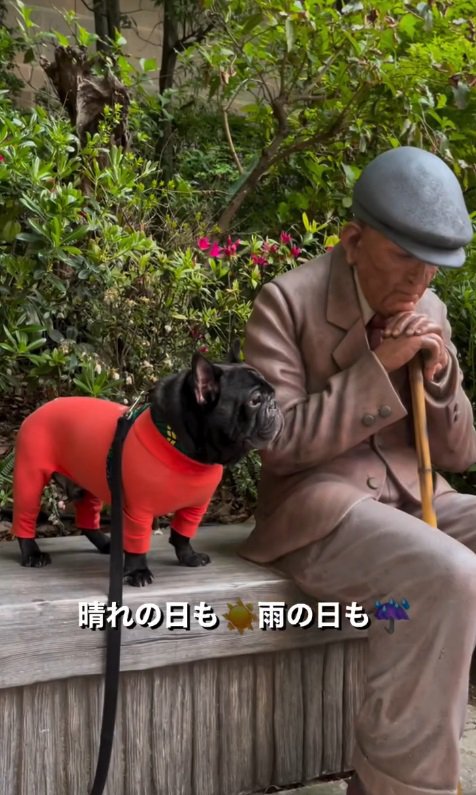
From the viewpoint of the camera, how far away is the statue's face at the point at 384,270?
84.7 inches

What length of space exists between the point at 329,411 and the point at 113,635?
831 mm

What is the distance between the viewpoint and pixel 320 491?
224cm

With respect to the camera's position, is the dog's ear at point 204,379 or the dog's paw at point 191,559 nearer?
the dog's ear at point 204,379

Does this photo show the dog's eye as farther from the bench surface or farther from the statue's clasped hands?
the bench surface

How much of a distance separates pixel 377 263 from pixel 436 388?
45 cm

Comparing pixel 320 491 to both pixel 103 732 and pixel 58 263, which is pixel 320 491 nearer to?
pixel 103 732

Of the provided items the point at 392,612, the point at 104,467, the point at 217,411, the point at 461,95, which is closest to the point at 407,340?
the point at 217,411

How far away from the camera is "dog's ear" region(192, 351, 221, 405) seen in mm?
1980

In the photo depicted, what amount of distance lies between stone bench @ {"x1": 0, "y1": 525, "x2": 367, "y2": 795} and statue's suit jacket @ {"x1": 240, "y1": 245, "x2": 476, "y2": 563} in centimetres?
25

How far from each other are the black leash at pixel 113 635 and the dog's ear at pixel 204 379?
12.1 inches

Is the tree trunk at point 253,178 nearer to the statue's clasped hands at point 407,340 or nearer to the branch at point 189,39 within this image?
the branch at point 189,39

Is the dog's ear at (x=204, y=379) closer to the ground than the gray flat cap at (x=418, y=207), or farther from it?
closer to the ground

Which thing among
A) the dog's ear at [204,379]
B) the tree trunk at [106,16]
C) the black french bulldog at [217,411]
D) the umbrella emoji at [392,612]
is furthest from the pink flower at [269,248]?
the tree trunk at [106,16]

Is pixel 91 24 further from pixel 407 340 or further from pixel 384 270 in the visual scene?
pixel 407 340
